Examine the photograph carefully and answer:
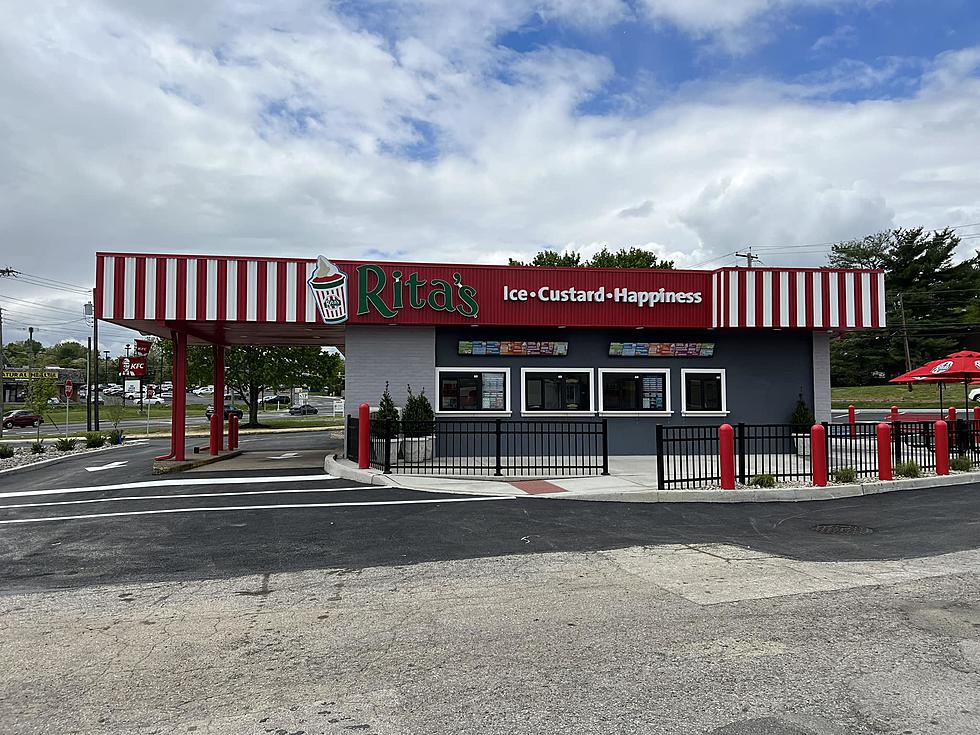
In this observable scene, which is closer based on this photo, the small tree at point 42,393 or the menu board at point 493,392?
the menu board at point 493,392

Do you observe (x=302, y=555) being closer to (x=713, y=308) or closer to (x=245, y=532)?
(x=245, y=532)

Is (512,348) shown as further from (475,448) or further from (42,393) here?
(42,393)

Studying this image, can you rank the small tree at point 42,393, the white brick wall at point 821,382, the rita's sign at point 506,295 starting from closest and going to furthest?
1. the rita's sign at point 506,295
2. the white brick wall at point 821,382
3. the small tree at point 42,393

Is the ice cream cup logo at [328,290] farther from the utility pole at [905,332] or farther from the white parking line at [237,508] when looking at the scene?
the utility pole at [905,332]

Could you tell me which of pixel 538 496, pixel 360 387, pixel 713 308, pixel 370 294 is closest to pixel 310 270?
pixel 370 294

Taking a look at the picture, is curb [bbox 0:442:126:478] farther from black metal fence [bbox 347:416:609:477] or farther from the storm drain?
the storm drain

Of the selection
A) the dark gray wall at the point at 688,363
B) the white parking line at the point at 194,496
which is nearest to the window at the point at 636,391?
the dark gray wall at the point at 688,363

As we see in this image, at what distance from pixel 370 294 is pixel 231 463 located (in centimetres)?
606

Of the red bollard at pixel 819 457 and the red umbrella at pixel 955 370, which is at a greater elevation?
the red umbrella at pixel 955 370

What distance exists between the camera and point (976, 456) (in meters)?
16.7

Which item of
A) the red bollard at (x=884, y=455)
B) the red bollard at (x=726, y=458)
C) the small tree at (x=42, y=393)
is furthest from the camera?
the small tree at (x=42, y=393)

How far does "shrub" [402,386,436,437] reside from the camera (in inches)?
715

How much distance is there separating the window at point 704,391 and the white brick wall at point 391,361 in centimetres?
703

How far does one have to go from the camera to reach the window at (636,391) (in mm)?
20906
